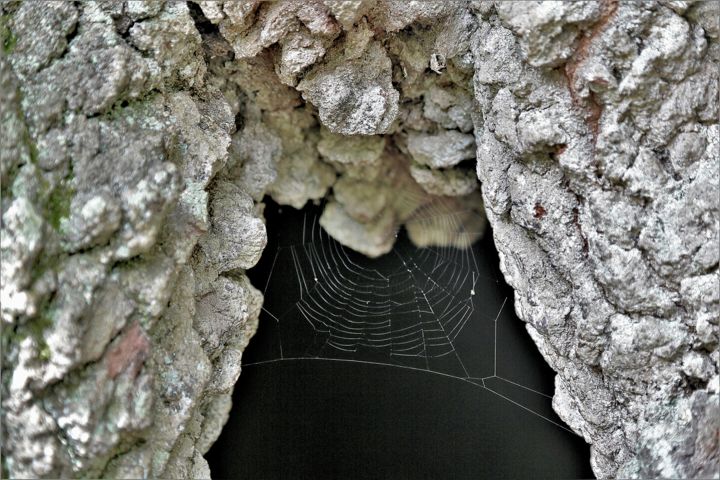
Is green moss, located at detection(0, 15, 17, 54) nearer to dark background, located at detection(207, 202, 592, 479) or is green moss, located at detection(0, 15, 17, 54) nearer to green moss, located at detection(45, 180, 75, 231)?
green moss, located at detection(45, 180, 75, 231)

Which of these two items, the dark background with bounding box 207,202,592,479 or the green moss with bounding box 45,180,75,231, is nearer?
the green moss with bounding box 45,180,75,231

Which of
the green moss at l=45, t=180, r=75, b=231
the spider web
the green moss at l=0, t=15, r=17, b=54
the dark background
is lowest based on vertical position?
the dark background

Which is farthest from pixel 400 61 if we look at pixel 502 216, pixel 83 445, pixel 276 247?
pixel 83 445

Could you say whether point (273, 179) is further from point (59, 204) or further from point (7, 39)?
point (7, 39)

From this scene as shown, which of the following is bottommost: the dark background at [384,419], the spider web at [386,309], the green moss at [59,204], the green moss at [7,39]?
the dark background at [384,419]

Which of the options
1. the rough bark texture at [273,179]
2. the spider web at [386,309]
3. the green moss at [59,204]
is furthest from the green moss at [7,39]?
the spider web at [386,309]

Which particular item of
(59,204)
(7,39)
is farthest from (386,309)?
(7,39)

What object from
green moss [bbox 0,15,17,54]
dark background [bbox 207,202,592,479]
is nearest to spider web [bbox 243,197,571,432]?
dark background [bbox 207,202,592,479]

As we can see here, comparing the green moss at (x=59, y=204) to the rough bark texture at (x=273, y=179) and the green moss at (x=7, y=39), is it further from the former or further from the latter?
the green moss at (x=7, y=39)

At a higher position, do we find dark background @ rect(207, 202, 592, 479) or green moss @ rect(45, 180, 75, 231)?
green moss @ rect(45, 180, 75, 231)
